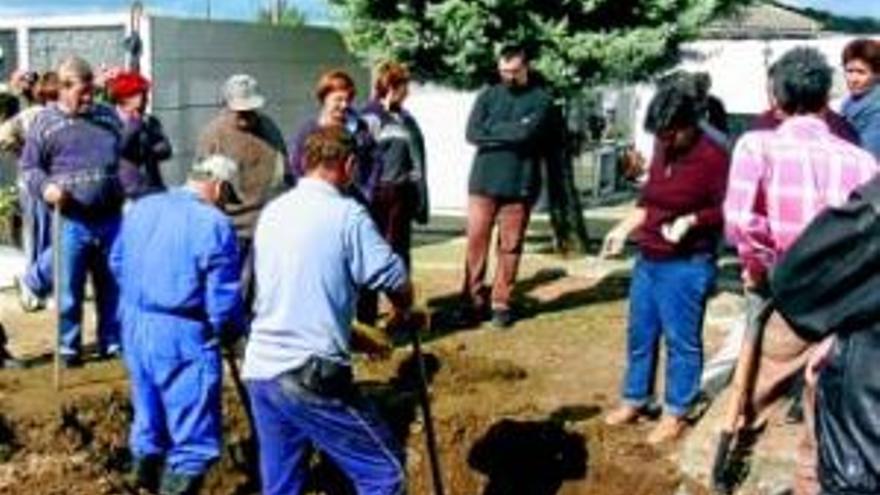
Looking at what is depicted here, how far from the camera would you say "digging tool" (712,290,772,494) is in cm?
573

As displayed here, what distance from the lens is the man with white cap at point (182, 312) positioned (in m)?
6.95

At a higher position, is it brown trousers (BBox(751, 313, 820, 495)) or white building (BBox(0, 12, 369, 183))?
white building (BBox(0, 12, 369, 183))

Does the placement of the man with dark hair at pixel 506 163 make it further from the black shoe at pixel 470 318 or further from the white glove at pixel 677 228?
the white glove at pixel 677 228

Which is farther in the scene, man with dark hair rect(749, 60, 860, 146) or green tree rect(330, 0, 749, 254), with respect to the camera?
green tree rect(330, 0, 749, 254)

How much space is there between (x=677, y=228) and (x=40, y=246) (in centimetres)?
509

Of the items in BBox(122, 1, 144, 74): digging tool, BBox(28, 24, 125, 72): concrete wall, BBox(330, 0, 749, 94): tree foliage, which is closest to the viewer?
BBox(330, 0, 749, 94): tree foliage

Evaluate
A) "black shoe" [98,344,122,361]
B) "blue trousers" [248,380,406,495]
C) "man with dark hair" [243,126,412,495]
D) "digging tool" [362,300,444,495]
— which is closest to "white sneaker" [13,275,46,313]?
"black shoe" [98,344,122,361]

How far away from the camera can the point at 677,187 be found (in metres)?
7.73

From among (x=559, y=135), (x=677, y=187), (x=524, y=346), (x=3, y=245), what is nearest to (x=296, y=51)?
(x=3, y=245)

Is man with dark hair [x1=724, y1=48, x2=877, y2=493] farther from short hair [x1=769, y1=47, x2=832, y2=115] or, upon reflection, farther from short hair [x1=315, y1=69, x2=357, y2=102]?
short hair [x1=315, y1=69, x2=357, y2=102]

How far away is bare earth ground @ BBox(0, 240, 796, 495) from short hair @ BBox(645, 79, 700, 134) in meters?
1.55

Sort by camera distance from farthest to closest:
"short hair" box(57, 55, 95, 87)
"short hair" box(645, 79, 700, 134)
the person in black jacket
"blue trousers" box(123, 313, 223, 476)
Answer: the person in black jacket, "short hair" box(57, 55, 95, 87), "short hair" box(645, 79, 700, 134), "blue trousers" box(123, 313, 223, 476)

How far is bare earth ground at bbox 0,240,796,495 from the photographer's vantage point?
802cm

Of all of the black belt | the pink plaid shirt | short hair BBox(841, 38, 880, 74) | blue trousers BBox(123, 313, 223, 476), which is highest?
short hair BBox(841, 38, 880, 74)
